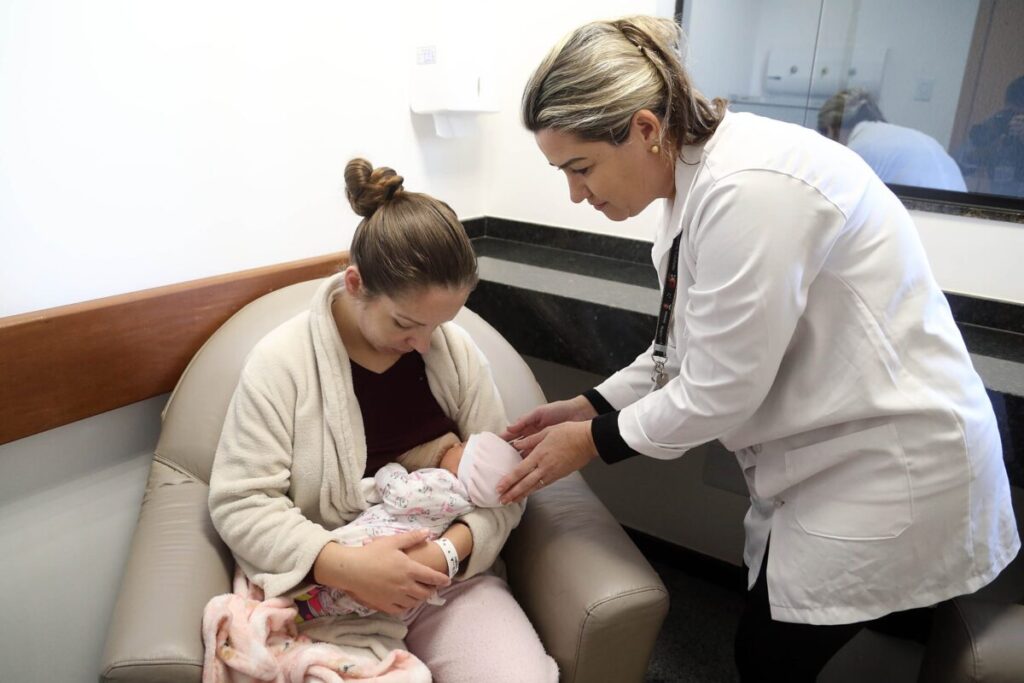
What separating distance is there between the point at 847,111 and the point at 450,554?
1375mm

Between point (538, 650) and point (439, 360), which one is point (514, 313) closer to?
point (439, 360)

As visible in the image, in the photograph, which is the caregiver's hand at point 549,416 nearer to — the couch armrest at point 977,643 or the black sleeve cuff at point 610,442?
the black sleeve cuff at point 610,442

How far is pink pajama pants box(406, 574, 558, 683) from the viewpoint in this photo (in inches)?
43.1

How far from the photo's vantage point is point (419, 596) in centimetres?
110

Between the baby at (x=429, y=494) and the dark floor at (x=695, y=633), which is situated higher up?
the baby at (x=429, y=494)

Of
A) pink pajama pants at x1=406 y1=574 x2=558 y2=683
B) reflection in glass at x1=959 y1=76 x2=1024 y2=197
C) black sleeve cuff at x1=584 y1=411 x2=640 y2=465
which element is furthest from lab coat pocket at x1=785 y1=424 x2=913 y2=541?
reflection in glass at x1=959 y1=76 x2=1024 y2=197

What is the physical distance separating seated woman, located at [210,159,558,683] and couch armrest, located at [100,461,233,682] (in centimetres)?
7

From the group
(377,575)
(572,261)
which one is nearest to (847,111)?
(572,261)

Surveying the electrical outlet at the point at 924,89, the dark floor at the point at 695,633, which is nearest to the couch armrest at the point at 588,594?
the dark floor at the point at 695,633

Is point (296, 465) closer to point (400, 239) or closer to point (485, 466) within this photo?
point (485, 466)

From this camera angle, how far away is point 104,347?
1.28 meters

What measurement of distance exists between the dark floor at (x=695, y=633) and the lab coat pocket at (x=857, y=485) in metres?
0.81

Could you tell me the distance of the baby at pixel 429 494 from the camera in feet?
3.84

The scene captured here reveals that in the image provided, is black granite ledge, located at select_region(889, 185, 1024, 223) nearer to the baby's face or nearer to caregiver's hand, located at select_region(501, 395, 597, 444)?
caregiver's hand, located at select_region(501, 395, 597, 444)
